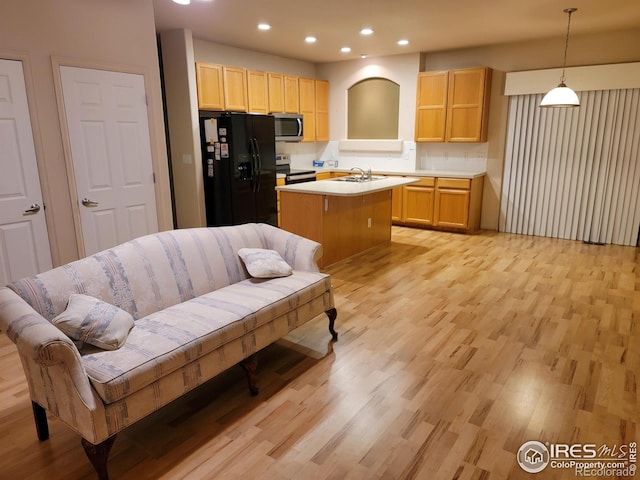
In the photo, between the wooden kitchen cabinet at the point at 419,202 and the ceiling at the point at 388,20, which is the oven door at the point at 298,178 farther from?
the ceiling at the point at 388,20

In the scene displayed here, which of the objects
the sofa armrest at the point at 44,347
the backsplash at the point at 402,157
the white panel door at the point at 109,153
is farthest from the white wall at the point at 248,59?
the sofa armrest at the point at 44,347

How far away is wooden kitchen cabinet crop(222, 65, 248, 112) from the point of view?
18.8 ft

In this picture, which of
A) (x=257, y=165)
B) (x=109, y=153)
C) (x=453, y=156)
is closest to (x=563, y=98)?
(x=453, y=156)

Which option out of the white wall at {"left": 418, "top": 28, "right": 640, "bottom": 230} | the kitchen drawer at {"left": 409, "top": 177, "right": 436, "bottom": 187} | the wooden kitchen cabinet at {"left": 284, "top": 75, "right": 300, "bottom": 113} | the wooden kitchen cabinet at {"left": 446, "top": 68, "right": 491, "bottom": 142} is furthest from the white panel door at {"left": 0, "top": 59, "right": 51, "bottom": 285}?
the white wall at {"left": 418, "top": 28, "right": 640, "bottom": 230}

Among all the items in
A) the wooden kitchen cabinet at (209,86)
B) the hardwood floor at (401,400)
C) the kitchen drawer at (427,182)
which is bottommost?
the hardwood floor at (401,400)

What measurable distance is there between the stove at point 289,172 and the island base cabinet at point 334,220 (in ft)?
5.15

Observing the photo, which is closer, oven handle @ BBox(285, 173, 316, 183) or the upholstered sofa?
the upholstered sofa

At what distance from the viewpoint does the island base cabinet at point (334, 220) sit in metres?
4.67

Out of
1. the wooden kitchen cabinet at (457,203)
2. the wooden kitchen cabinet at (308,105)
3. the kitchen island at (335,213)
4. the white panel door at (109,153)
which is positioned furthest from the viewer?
the wooden kitchen cabinet at (308,105)

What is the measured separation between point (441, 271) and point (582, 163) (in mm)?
2839

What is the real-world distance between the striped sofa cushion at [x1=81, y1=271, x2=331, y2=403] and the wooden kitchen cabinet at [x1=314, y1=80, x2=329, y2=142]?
198 inches

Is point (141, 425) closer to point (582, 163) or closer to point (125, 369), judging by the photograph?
point (125, 369)

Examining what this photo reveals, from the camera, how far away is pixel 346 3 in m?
4.04

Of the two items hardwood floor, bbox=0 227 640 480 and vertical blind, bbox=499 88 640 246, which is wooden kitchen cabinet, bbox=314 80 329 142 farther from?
hardwood floor, bbox=0 227 640 480
